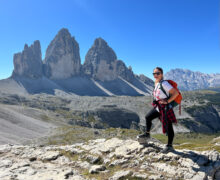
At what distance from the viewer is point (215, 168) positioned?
829cm

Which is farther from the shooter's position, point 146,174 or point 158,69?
point 158,69

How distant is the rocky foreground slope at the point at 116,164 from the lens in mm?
8180

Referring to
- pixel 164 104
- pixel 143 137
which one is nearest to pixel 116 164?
pixel 143 137

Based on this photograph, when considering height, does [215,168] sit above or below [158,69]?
below

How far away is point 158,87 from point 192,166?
4.22 metres

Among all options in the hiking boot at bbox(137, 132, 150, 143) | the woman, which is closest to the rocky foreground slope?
the hiking boot at bbox(137, 132, 150, 143)

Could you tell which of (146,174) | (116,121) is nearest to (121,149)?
(146,174)

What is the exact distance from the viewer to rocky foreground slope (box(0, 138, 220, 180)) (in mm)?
8180

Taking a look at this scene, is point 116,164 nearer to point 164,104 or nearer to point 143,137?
point 143,137

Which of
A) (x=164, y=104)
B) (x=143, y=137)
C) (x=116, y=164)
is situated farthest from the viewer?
(x=143, y=137)

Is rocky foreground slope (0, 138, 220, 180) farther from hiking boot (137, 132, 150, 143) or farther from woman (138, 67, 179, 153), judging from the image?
woman (138, 67, 179, 153)

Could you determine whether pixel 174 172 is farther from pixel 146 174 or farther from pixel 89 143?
pixel 89 143

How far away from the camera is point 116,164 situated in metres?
9.78

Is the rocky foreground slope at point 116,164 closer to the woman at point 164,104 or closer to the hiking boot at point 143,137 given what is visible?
the hiking boot at point 143,137
